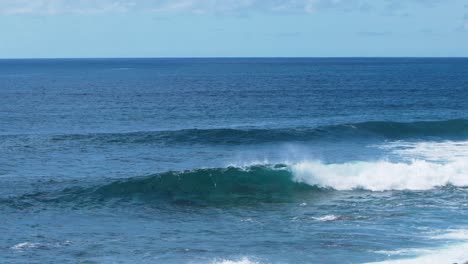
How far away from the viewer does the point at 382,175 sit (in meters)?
38.8

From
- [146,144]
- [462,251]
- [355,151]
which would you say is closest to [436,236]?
[462,251]

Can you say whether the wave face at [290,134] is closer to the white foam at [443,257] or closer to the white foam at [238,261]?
the white foam at [238,261]

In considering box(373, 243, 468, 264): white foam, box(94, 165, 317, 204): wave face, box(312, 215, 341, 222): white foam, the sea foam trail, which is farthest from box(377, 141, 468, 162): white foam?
box(373, 243, 468, 264): white foam

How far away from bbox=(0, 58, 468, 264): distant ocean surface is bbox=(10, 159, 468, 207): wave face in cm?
10

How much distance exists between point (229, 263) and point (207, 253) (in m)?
1.63

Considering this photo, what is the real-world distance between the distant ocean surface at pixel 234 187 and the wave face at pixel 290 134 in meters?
0.16

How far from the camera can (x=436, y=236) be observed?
88.3 ft

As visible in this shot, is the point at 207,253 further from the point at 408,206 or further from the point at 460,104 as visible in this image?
the point at 460,104

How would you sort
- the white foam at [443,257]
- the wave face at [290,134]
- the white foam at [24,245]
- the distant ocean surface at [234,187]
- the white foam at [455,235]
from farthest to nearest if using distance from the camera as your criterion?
the wave face at [290,134]
the white foam at [455,235]
the white foam at [24,245]
the distant ocean surface at [234,187]
the white foam at [443,257]

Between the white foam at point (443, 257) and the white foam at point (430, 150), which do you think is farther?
the white foam at point (430, 150)

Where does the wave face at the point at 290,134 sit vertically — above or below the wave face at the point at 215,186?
above

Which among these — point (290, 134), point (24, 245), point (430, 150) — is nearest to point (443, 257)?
point (24, 245)

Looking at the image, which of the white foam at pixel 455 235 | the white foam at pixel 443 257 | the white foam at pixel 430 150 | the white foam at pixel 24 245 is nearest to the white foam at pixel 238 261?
the white foam at pixel 443 257

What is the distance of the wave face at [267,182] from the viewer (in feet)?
118
